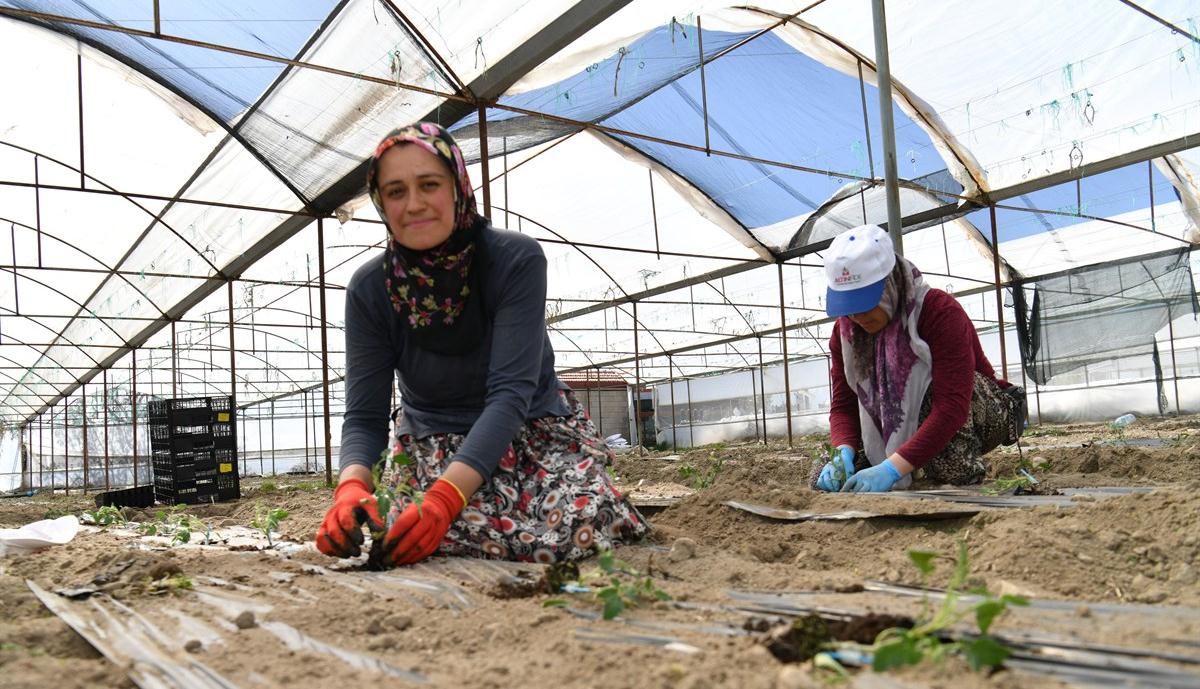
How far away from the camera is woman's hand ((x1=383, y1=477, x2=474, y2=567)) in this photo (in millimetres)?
2094

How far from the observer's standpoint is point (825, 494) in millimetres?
3008

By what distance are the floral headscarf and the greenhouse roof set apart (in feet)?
9.48

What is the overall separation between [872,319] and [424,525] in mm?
2051

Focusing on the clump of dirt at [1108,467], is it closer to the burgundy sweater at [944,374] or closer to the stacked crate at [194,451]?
the burgundy sweater at [944,374]

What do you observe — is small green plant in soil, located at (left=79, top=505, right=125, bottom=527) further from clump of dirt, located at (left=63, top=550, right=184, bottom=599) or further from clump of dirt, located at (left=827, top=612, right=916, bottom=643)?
clump of dirt, located at (left=827, top=612, right=916, bottom=643)

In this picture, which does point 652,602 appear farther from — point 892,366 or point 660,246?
point 660,246

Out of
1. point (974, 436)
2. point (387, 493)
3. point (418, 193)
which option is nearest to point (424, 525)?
point (387, 493)

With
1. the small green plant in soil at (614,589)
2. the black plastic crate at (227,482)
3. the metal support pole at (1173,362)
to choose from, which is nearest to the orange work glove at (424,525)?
the small green plant in soil at (614,589)

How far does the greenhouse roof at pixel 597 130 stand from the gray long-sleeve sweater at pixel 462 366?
3.00m

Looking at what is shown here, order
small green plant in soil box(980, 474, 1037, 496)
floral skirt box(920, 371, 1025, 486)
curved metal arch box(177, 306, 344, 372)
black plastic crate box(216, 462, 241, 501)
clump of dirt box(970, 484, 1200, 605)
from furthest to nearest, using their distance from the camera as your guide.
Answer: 1. curved metal arch box(177, 306, 344, 372)
2. black plastic crate box(216, 462, 241, 501)
3. floral skirt box(920, 371, 1025, 486)
4. small green plant in soil box(980, 474, 1037, 496)
5. clump of dirt box(970, 484, 1200, 605)

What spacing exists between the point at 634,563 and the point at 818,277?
11.5m

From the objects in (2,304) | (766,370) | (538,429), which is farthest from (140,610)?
(766,370)

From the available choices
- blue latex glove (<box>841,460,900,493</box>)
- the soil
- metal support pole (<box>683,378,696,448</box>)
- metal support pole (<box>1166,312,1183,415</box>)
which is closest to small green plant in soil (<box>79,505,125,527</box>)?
the soil

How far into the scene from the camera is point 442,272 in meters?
2.37
